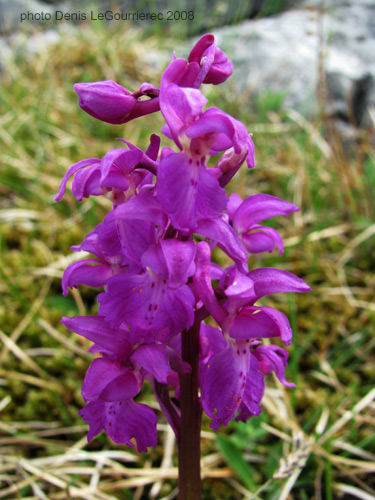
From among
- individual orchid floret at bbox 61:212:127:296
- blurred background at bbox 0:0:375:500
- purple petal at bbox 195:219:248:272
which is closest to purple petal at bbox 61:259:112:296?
individual orchid floret at bbox 61:212:127:296

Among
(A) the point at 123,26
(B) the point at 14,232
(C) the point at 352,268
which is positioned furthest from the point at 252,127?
(A) the point at 123,26

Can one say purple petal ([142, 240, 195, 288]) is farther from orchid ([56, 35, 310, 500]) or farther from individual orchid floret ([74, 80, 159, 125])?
individual orchid floret ([74, 80, 159, 125])

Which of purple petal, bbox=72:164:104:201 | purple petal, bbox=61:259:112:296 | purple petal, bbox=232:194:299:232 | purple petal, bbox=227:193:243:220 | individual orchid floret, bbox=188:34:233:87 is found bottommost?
purple petal, bbox=61:259:112:296

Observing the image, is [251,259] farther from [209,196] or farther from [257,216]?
[209,196]

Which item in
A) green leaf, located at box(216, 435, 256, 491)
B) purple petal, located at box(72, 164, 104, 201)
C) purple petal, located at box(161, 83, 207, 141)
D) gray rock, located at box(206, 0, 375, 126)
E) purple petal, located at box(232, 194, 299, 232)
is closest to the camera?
purple petal, located at box(161, 83, 207, 141)

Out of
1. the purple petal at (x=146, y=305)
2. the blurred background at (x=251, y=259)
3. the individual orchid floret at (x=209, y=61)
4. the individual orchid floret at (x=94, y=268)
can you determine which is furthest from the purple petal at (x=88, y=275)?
the blurred background at (x=251, y=259)

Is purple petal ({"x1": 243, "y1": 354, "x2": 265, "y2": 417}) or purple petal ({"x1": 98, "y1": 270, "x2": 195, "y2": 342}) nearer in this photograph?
purple petal ({"x1": 98, "y1": 270, "x2": 195, "y2": 342})

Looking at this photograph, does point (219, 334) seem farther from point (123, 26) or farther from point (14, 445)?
point (123, 26)

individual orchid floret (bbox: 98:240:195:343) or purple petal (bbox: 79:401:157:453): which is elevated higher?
individual orchid floret (bbox: 98:240:195:343)
